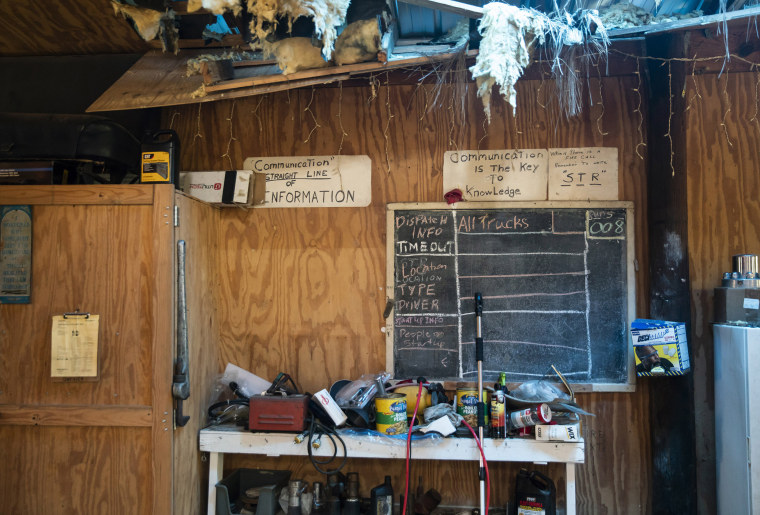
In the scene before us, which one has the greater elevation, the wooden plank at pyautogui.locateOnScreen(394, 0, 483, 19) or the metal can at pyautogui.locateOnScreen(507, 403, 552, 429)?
the wooden plank at pyautogui.locateOnScreen(394, 0, 483, 19)

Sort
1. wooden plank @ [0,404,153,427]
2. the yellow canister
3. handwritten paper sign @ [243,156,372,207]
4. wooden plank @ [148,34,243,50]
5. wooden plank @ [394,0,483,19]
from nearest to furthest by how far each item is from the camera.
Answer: wooden plank @ [394,0,483,19], wooden plank @ [0,404,153,427], the yellow canister, wooden plank @ [148,34,243,50], handwritten paper sign @ [243,156,372,207]

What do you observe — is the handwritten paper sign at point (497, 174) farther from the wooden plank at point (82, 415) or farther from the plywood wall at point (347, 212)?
the wooden plank at point (82, 415)

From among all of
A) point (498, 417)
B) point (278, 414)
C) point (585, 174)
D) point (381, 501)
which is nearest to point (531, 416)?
point (498, 417)

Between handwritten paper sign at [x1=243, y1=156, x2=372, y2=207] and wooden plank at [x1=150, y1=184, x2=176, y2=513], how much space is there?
0.62m

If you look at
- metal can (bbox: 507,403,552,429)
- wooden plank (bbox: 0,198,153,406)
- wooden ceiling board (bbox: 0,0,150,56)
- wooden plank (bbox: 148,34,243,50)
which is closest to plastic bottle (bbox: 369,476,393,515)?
metal can (bbox: 507,403,552,429)

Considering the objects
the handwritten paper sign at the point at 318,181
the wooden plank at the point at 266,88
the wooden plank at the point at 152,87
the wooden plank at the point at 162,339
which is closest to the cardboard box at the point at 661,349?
the handwritten paper sign at the point at 318,181

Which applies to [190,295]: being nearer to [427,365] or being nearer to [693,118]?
[427,365]

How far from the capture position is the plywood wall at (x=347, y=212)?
8.31ft

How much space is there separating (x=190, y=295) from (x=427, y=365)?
1202 mm

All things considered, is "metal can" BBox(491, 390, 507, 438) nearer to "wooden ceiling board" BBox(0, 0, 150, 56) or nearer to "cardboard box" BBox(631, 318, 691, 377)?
"cardboard box" BBox(631, 318, 691, 377)

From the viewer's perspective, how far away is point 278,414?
2.23 meters

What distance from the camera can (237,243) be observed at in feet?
8.70

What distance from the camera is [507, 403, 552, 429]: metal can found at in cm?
212

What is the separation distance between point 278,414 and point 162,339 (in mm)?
600
